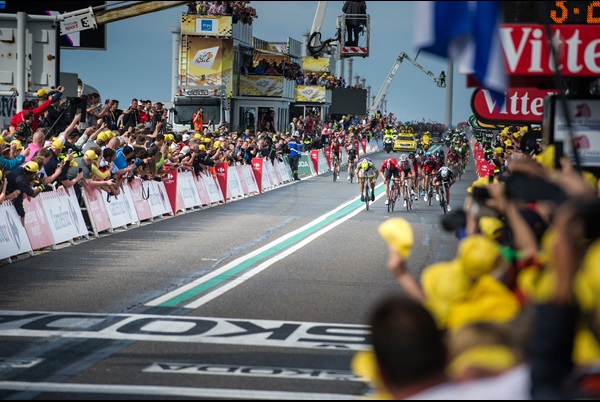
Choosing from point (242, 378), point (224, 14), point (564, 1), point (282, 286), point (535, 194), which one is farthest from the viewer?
point (224, 14)

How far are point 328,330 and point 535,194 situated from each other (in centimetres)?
674

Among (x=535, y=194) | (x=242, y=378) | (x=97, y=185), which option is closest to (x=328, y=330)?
(x=242, y=378)

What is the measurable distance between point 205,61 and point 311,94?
966 inches

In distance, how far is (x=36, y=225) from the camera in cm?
1900

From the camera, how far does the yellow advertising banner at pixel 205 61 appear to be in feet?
220

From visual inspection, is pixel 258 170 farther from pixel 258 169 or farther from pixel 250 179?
pixel 250 179

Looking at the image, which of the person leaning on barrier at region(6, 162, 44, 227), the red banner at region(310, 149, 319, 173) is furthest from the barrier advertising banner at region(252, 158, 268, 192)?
the person leaning on barrier at region(6, 162, 44, 227)

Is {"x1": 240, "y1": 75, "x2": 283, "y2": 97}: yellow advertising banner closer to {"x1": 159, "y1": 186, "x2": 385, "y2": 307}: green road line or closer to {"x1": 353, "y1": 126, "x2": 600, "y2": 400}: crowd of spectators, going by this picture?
{"x1": 159, "y1": 186, "x2": 385, "y2": 307}: green road line

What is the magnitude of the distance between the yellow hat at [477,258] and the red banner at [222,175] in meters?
29.2

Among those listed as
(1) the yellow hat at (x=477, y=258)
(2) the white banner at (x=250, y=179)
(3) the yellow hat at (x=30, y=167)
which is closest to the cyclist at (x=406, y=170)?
(2) the white banner at (x=250, y=179)

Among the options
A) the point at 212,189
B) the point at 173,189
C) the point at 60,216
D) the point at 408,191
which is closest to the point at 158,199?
the point at 173,189

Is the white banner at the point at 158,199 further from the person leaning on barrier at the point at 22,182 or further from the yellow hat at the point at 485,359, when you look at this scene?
the yellow hat at the point at 485,359

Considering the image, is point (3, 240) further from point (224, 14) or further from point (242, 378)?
point (224, 14)

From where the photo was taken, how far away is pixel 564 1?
1204cm
